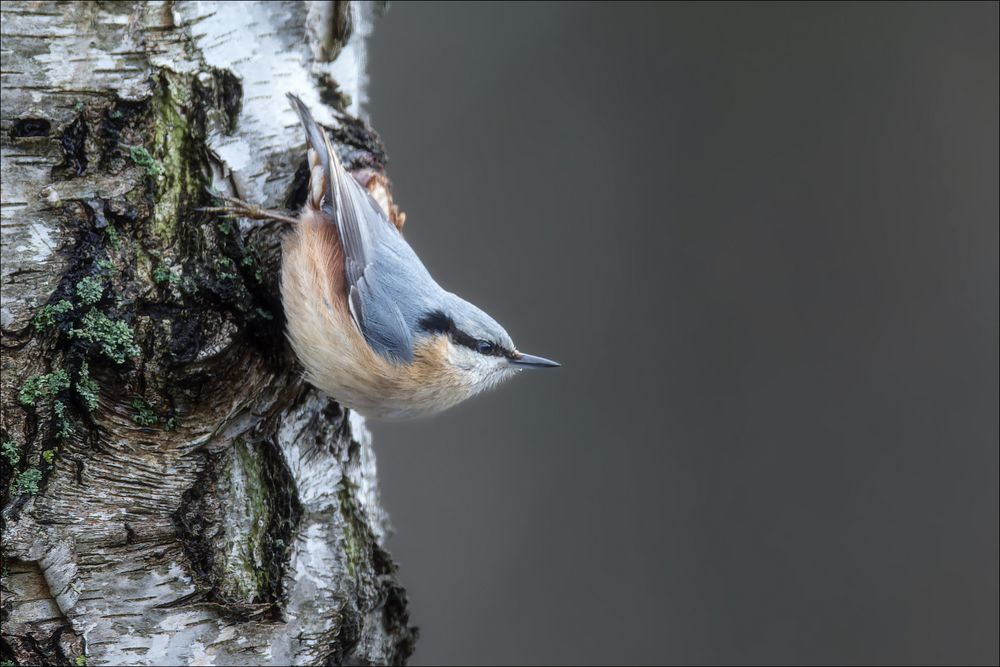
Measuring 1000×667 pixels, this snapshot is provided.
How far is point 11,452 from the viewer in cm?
150

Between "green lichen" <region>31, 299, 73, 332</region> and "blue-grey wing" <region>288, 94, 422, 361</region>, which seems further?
"blue-grey wing" <region>288, 94, 422, 361</region>

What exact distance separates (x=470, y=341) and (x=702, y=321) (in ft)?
6.90

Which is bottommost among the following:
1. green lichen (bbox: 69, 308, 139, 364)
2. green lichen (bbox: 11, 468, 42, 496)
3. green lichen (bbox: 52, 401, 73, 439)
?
green lichen (bbox: 11, 468, 42, 496)

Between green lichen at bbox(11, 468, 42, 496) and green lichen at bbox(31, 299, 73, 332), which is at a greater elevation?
green lichen at bbox(31, 299, 73, 332)

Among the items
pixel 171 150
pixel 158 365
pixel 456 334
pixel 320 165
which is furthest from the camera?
pixel 456 334

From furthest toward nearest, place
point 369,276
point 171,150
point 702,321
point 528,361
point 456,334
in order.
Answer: point 702,321 < point 528,361 < point 456,334 < point 369,276 < point 171,150

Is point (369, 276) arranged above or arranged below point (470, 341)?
above

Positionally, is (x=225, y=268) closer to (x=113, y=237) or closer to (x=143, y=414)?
(x=113, y=237)

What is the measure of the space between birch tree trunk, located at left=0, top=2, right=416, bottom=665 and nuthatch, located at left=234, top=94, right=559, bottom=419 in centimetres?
7

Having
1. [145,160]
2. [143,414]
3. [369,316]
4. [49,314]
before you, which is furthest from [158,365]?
[369,316]

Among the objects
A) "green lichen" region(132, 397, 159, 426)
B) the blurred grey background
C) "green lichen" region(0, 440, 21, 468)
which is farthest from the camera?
the blurred grey background

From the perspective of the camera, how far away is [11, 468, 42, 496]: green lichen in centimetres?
151

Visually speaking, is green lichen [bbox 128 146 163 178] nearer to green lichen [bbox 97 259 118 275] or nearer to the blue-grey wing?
green lichen [bbox 97 259 118 275]

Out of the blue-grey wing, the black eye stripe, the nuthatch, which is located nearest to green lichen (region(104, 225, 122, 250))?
the nuthatch
